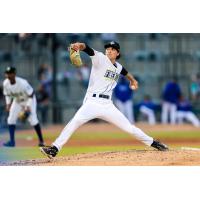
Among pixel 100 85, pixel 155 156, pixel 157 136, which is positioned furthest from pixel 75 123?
pixel 157 136

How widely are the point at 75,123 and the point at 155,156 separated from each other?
113 cm

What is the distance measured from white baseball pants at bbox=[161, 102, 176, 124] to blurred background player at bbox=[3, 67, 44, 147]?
4.94 metres

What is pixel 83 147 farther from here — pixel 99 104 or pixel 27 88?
pixel 99 104

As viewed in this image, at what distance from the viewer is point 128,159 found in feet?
28.4

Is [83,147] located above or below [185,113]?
below

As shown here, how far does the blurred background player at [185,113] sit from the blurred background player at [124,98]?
112cm

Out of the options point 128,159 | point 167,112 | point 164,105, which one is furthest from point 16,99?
point 167,112

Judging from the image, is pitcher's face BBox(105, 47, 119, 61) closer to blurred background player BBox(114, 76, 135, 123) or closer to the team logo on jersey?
the team logo on jersey

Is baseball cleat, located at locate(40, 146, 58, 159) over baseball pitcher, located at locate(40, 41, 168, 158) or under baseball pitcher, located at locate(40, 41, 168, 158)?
under

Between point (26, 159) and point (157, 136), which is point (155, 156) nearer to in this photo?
point (26, 159)

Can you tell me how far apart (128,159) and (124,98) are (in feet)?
20.7

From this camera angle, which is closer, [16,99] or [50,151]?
[50,151]

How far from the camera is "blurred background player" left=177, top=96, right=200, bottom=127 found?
14781 mm

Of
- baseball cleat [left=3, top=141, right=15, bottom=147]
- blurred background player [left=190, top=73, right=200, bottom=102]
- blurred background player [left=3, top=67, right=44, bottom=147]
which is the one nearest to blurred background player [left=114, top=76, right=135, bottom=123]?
blurred background player [left=190, top=73, right=200, bottom=102]
